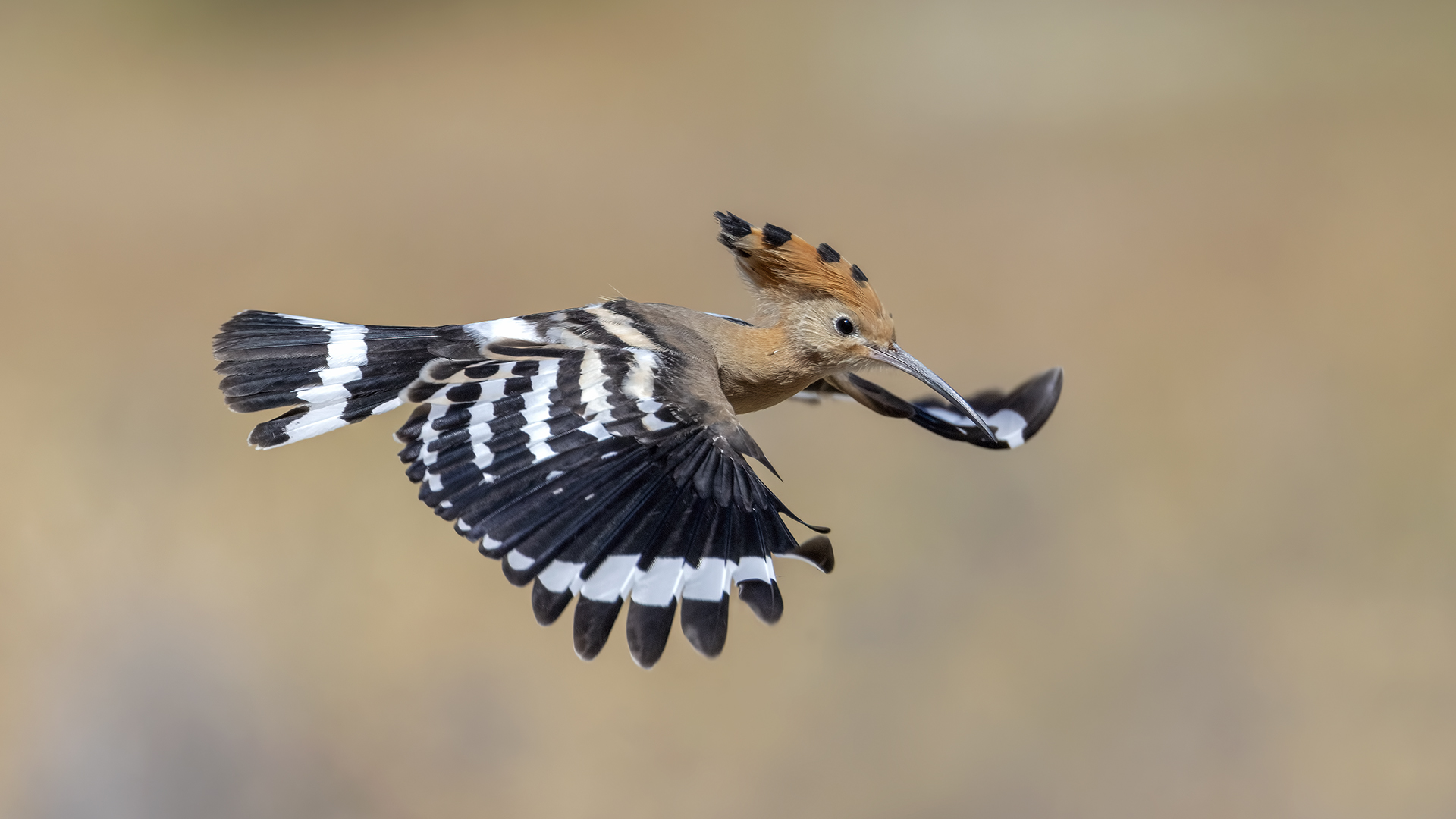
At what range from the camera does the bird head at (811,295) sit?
1.20 m

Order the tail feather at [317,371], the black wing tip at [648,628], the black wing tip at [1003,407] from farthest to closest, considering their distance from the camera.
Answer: the black wing tip at [1003,407], the tail feather at [317,371], the black wing tip at [648,628]

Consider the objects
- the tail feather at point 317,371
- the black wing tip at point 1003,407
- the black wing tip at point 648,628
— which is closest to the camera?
the black wing tip at point 648,628

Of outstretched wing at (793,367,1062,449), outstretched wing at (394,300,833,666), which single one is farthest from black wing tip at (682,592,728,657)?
outstretched wing at (793,367,1062,449)

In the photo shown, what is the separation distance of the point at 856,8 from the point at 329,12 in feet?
5.66

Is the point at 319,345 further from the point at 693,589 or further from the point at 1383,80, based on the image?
the point at 1383,80

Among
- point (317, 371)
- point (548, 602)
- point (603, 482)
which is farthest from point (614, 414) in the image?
point (317, 371)

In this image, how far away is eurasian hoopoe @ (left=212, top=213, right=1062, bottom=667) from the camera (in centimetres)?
93

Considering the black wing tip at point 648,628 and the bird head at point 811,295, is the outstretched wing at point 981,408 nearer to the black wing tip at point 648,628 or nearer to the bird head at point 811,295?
the bird head at point 811,295

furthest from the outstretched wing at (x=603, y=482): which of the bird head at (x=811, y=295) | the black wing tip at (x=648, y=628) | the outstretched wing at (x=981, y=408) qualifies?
the outstretched wing at (x=981, y=408)

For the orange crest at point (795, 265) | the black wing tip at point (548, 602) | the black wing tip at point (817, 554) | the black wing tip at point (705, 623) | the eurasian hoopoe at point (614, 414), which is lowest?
the black wing tip at point (705, 623)

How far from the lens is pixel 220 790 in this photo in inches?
112

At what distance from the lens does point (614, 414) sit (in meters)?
1.05

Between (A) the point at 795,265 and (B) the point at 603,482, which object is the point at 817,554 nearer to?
(B) the point at 603,482

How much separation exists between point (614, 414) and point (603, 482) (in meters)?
0.08
